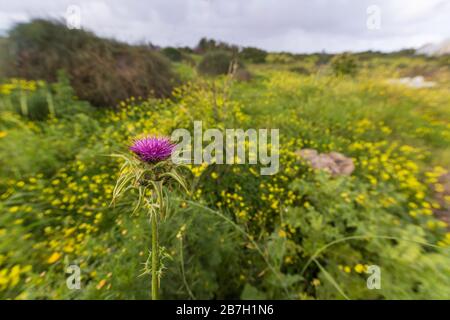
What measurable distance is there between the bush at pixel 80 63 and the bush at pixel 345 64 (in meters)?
9.55

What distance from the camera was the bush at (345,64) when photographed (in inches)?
426

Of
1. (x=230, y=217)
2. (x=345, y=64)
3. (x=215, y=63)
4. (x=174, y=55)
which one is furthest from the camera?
(x=174, y=55)

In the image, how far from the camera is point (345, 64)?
1098cm

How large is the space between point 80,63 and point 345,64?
39.3 feet

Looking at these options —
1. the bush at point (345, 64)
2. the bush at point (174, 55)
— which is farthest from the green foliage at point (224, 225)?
the bush at point (174, 55)

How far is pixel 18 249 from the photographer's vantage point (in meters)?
1.78

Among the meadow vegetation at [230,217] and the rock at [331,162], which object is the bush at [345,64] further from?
the rock at [331,162]

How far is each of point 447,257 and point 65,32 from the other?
8778mm

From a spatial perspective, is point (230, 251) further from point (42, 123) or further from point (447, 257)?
point (42, 123)

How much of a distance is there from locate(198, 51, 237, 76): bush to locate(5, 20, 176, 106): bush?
18.0 feet

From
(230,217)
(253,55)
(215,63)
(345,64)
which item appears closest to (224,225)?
(230,217)

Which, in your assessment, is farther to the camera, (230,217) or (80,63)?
(80,63)

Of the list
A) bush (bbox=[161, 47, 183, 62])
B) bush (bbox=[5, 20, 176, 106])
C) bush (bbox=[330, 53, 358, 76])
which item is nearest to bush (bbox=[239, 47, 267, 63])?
bush (bbox=[161, 47, 183, 62])

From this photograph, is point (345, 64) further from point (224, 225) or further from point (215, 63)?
point (224, 225)
